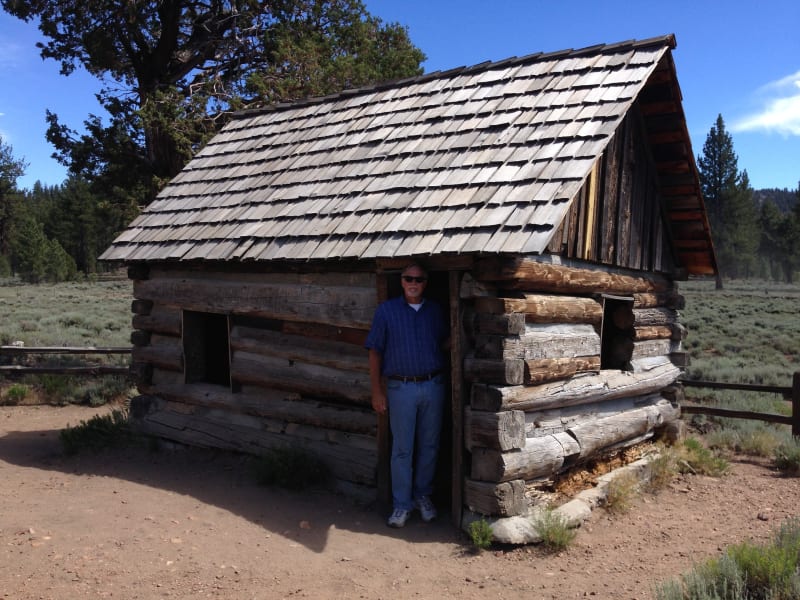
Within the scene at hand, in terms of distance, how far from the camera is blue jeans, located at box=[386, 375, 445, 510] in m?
5.82

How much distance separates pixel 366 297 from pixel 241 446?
7.81 feet

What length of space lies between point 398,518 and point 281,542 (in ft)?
3.28

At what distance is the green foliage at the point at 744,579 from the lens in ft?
13.4

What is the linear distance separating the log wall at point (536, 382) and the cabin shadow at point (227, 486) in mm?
782

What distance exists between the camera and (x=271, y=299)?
727 cm

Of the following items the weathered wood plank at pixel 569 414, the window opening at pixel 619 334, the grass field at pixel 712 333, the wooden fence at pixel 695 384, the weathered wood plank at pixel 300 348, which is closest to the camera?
the weathered wood plank at pixel 569 414

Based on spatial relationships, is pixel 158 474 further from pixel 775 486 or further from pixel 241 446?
pixel 775 486

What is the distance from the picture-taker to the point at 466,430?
5.79 meters

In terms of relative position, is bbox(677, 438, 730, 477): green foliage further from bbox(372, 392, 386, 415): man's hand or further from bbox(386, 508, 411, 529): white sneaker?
bbox(372, 392, 386, 415): man's hand

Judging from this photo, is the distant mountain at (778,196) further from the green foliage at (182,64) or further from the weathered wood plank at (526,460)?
the weathered wood plank at (526,460)

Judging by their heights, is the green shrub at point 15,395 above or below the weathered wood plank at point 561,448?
below

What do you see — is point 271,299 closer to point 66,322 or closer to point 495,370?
point 495,370

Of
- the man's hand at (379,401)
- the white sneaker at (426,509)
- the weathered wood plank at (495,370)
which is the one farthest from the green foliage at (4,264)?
the weathered wood plank at (495,370)

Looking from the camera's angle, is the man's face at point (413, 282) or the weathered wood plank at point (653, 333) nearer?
the man's face at point (413, 282)
